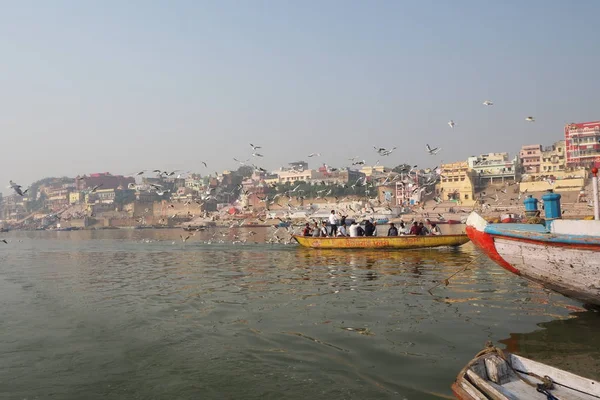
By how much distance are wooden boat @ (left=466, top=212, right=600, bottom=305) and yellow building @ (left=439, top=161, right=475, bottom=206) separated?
81613 millimetres

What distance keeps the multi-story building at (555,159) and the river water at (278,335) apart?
83.3m

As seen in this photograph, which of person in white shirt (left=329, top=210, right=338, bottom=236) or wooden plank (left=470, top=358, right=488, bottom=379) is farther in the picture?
person in white shirt (left=329, top=210, right=338, bottom=236)

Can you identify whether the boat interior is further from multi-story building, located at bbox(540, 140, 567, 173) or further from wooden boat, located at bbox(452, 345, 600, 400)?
multi-story building, located at bbox(540, 140, 567, 173)

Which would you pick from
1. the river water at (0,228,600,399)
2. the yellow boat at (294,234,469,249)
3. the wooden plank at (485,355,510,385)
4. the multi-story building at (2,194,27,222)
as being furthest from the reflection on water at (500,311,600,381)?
the multi-story building at (2,194,27,222)

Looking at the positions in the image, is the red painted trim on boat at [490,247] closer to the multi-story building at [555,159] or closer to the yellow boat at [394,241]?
the yellow boat at [394,241]

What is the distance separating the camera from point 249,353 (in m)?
5.94

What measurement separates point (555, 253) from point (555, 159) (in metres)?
89.9

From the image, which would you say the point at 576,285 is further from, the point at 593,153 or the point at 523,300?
the point at 593,153

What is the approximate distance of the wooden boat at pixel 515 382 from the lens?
3.95 m

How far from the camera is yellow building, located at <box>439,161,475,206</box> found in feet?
288

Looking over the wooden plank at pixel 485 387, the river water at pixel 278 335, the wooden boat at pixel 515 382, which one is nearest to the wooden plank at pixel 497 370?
the wooden boat at pixel 515 382

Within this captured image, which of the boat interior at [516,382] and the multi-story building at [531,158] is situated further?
the multi-story building at [531,158]

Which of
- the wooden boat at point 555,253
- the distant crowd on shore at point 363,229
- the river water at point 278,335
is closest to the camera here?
the river water at point 278,335

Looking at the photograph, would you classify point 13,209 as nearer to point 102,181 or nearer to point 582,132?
point 102,181
